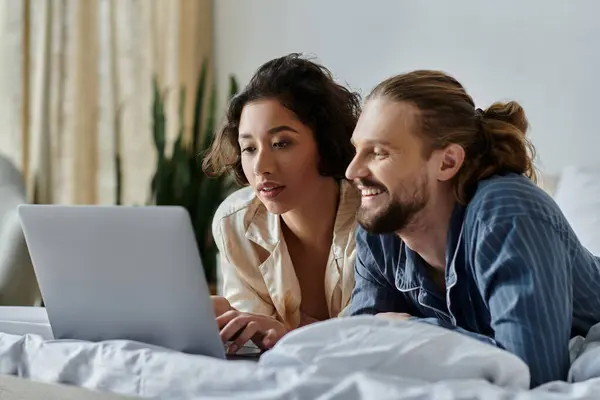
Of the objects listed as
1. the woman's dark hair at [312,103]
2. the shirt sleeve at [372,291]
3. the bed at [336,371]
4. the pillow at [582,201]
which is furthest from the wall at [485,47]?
the bed at [336,371]

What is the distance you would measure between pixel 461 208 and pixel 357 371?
44 centimetres

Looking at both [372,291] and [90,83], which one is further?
[90,83]

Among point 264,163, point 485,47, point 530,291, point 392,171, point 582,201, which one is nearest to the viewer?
point 530,291

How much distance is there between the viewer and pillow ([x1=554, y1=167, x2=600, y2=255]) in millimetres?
2039

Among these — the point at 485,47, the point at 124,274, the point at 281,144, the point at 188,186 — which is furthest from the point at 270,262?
the point at 188,186

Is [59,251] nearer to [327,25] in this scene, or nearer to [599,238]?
[599,238]

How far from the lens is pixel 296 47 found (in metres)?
3.23

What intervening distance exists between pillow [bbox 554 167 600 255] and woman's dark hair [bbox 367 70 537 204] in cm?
76

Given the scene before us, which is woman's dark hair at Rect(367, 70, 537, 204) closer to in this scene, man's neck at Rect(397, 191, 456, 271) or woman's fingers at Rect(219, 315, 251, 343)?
man's neck at Rect(397, 191, 456, 271)

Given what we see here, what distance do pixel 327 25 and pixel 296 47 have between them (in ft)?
0.52

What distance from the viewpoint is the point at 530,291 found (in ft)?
3.62

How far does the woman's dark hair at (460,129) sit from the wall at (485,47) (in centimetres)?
122

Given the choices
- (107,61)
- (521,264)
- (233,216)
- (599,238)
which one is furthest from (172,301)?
(107,61)

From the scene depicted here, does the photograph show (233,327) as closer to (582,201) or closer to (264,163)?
(264,163)
